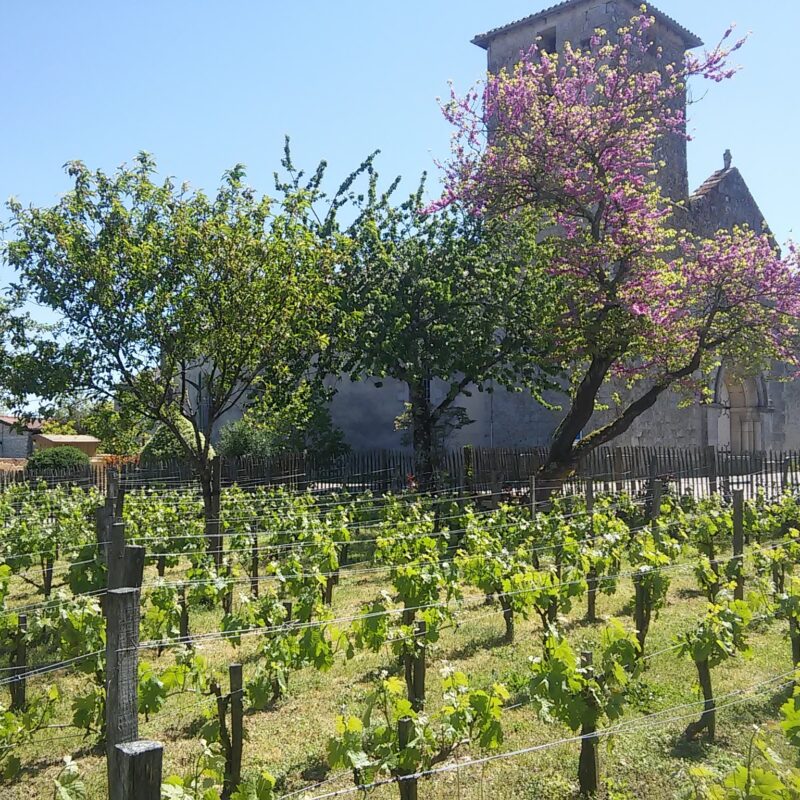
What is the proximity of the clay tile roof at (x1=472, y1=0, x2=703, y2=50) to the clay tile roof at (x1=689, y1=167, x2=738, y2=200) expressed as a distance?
3988 mm

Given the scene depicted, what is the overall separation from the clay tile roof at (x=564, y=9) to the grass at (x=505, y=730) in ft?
68.2

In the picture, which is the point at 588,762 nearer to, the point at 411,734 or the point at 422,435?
the point at 411,734

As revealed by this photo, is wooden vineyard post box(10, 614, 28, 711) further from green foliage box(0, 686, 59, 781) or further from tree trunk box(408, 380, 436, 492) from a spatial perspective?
tree trunk box(408, 380, 436, 492)

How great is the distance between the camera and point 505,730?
5605 mm

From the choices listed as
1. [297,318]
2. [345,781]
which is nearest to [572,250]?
[297,318]

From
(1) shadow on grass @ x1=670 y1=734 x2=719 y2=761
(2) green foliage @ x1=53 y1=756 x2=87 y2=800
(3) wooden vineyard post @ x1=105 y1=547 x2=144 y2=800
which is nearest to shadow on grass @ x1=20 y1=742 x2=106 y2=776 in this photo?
(2) green foliage @ x1=53 y1=756 x2=87 y2=800

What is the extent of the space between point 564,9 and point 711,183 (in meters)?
6.92

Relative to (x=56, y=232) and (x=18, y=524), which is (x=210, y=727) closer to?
(x=18, y=524)

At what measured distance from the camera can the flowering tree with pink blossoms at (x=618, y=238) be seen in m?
14.7

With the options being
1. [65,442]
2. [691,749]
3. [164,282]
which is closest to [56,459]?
[65,442]

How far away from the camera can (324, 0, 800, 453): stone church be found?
23312 mm

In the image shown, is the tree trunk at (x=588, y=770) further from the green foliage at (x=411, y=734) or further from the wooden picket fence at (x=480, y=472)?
the wooden picket fence at (x=480, y=472)

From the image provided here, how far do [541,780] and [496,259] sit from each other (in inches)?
580

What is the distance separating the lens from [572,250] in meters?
15.8
